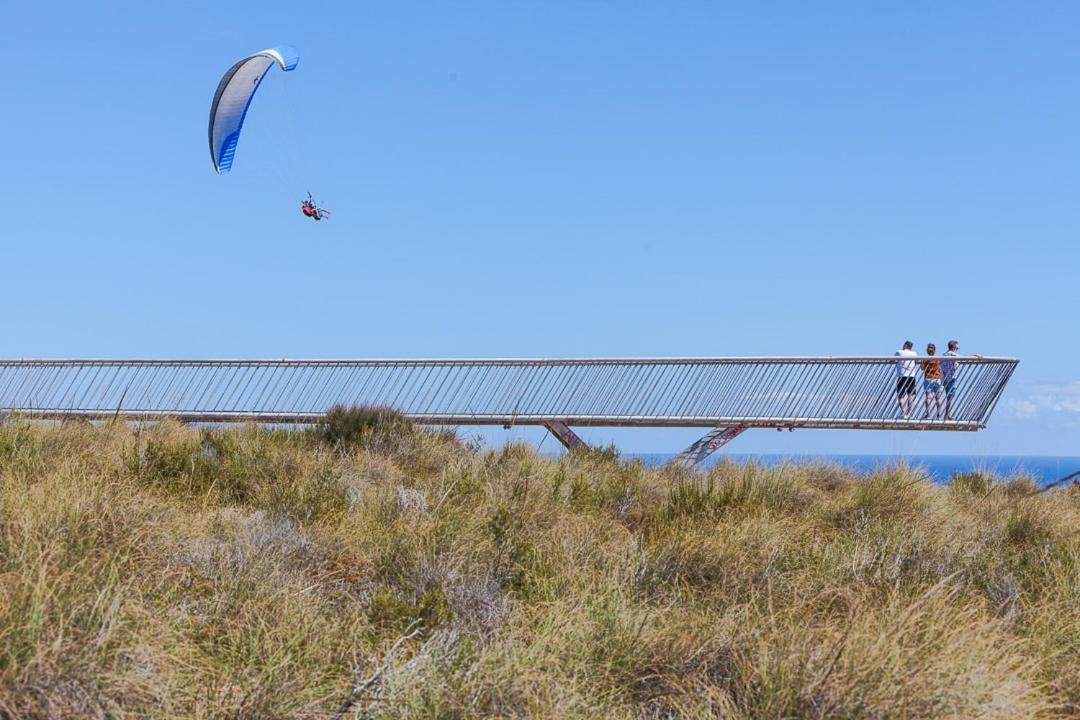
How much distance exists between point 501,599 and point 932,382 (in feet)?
43.7

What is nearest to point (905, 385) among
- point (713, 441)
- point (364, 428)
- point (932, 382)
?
point (932, 382)

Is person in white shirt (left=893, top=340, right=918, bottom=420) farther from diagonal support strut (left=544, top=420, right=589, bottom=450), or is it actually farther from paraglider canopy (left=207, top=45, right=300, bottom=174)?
paraglider canopy (left=207, top=45, right=300, bottom=174)

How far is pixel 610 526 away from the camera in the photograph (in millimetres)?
7637

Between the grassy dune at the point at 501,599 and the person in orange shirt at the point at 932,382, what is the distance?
7.86 m

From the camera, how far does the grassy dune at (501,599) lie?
3.87 meters

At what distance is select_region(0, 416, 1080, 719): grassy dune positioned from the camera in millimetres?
3865

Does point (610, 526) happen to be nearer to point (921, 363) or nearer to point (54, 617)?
point (54, 617)

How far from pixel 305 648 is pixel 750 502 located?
4.98 meters

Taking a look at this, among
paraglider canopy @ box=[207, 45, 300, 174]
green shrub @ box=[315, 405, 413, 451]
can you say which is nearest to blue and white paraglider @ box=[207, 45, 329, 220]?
paraglider canopy @ box=[207, 45, 300, 174]

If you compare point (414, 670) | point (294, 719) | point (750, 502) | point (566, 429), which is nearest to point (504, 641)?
point (414, 670)

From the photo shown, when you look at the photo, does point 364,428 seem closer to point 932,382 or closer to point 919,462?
point 919,462

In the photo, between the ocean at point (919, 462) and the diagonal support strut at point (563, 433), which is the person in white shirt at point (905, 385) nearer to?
the ocean at point (919, 462)

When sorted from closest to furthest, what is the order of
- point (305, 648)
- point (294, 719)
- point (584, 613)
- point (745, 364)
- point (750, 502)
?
point (294, 719) < point (305, 648) < point (584, 613) < point (750, 502) < point (745, 364)

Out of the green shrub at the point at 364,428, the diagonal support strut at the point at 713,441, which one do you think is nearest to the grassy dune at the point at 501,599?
the green shrub at the point at 364,428
